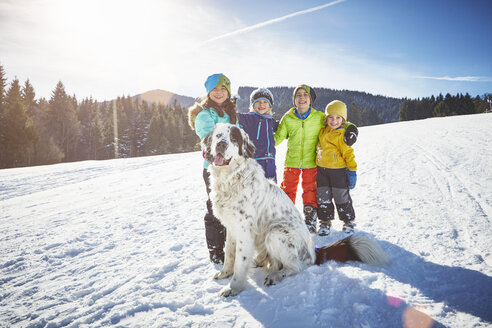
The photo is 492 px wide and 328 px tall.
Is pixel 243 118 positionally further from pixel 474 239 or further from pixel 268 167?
pixel 474 239

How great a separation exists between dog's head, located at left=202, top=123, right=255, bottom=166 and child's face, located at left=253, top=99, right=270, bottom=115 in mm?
1157

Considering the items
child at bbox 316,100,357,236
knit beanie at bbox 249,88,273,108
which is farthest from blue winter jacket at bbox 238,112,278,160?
child at bbox 316,100,357,236

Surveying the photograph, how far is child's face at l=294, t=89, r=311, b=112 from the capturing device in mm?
4121

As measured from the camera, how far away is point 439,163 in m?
6.85

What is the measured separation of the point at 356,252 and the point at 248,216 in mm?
1469

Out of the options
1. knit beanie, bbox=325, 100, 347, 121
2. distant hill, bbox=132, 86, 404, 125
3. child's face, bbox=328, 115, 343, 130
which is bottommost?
child's face, bbox=328, 115, 343, 130

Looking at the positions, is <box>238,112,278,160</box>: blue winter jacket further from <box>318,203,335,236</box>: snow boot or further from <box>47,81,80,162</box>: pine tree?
<box>47,81,80,162</box>: pine tree

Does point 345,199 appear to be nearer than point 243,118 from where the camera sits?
No

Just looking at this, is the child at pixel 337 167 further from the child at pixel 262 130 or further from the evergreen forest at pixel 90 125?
the evergreen forest at pixel 90 125

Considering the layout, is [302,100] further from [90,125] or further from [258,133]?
[90,125]

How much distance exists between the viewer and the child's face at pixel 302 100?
412 cm

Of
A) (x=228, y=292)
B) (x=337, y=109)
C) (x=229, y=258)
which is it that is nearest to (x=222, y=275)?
(x=229, y=258)

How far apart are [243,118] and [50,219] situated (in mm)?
5548

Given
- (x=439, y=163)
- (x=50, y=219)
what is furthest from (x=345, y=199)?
(x=50, y=219)
